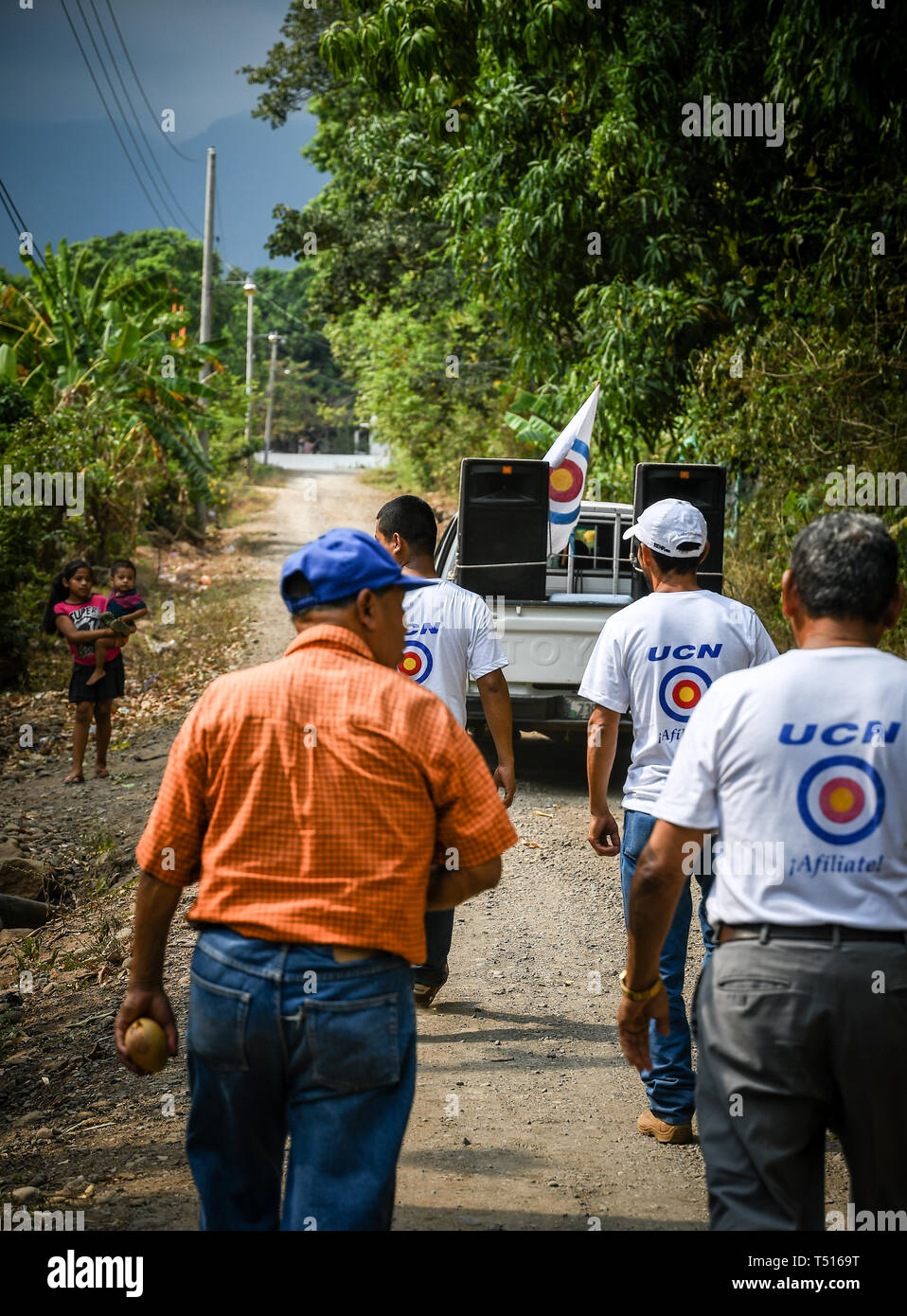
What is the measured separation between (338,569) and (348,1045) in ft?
3.09

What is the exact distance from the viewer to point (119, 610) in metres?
10.1

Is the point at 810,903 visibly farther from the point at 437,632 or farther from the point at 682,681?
the point at 437,632

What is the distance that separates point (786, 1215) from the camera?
2.25 metres

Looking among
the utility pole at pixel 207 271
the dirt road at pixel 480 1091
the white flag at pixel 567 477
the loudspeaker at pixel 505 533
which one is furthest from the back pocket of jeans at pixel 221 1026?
the utility pole at pixel 207 271

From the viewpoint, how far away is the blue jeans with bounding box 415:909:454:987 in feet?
15.9

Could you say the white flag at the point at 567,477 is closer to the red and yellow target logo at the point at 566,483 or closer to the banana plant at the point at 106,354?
the red and yellow target logo at the point at 566,483

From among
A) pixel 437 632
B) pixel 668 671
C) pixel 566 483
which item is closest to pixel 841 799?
pixel 668 671

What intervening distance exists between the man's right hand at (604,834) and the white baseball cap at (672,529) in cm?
96

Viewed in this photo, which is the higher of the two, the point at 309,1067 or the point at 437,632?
the point at 437,632

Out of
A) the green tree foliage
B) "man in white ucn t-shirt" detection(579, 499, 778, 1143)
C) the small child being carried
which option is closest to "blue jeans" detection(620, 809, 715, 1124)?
"man in white ucn t-shirt" detection(579, 499, 778, 1143)

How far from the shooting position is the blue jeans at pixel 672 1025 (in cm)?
395

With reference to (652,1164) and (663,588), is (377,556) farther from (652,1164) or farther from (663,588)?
(652,1164)

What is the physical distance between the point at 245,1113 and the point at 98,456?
16.7 metres
